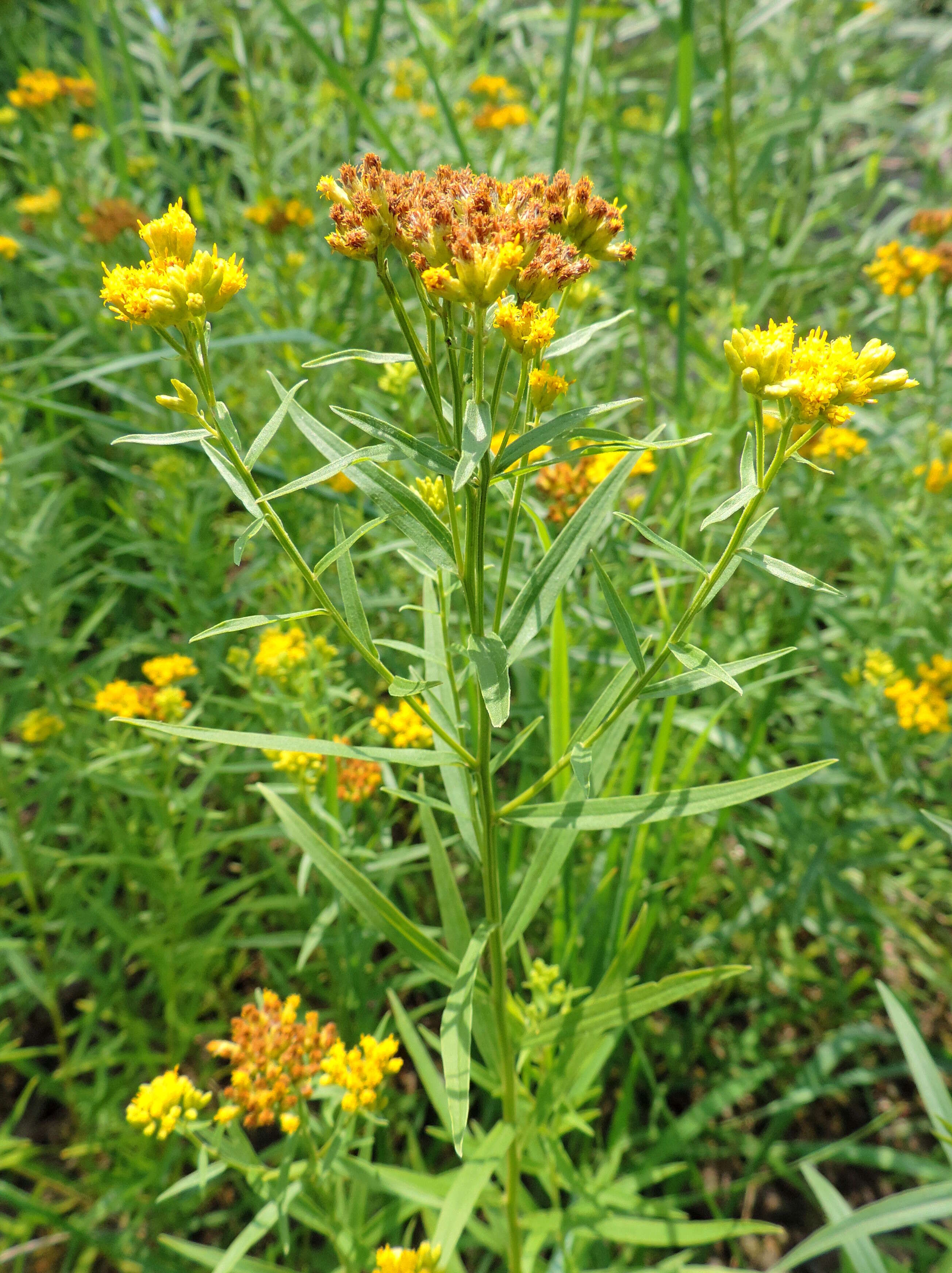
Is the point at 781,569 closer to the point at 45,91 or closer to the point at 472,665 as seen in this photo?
the point at 472,665

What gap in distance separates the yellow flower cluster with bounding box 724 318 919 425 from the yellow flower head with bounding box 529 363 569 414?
0.23 meters

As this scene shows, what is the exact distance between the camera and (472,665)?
121 centimetres

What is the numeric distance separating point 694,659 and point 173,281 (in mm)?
830

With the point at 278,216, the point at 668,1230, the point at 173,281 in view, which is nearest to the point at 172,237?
the point at 173,281

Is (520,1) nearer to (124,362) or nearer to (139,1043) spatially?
(124,362)

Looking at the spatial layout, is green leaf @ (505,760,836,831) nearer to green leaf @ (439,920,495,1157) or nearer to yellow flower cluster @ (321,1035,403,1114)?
green leaf @ (439,920,495,1157)

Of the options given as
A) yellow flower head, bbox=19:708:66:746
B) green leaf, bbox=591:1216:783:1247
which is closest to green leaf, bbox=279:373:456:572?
green leaf, bbox=591:1216:783:1247

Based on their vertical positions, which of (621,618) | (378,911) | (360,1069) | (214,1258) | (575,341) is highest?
(575,341)

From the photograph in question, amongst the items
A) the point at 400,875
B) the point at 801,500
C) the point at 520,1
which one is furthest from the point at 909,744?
the point at 520,1

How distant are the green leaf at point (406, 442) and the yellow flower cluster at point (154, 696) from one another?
1316mm

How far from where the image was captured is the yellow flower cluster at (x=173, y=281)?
1056 millimetres

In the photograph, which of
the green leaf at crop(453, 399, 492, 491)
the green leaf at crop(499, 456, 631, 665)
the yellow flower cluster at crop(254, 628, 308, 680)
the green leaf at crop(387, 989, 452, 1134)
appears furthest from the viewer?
the yellow flower cluster at crop(254, 628, 308, 680)

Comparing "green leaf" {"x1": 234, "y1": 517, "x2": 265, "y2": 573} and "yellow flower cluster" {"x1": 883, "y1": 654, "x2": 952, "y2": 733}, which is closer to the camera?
"green leaf" {"x1": 234, "y1": 517, "x2": 265, "y2": 573}

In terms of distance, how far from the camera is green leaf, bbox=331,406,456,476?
3.37 ft
